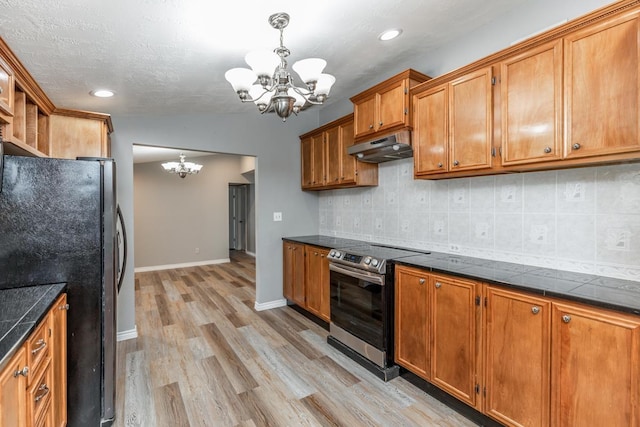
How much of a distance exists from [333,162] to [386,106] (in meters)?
1.10

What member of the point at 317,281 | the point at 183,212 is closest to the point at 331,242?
the point at 317,281

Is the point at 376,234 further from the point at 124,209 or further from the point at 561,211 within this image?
the point at 124,209

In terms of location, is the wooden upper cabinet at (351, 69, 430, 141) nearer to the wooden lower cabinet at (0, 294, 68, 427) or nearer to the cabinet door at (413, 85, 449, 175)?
the cabinet door at (413, 85, 449, 175)

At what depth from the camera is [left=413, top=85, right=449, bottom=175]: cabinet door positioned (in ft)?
7.64

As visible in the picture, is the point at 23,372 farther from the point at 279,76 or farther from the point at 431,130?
the point at 431,130

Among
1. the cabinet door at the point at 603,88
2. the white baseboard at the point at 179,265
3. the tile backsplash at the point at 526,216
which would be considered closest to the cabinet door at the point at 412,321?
the tile backsplash at the point at 526,216

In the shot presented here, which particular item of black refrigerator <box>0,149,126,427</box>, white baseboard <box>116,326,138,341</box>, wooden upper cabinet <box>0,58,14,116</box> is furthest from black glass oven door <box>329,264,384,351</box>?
wooden upper cabinet <box>0,58,14,116</box>

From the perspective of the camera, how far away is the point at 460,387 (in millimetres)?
1990

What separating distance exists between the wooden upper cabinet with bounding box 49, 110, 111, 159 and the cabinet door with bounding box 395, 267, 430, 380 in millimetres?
2730

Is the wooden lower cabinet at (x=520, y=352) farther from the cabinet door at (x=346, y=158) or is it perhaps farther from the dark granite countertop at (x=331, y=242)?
the cabinet door at (x=346, y=158)

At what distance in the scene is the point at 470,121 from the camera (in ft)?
7.11

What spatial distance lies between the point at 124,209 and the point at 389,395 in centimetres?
313

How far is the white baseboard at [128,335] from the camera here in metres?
3.27

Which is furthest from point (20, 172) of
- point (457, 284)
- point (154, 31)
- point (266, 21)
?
point (457, 284)
